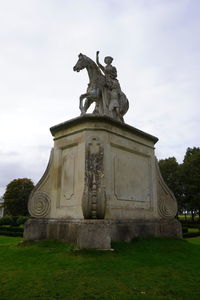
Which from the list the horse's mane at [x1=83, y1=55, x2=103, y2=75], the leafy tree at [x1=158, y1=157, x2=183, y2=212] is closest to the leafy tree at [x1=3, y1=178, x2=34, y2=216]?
the leafy tree at [x1=158, y1=157, x2=183, y2=212]

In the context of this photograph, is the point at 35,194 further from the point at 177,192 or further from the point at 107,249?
the point at 177,192

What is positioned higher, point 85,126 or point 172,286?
point 85,126

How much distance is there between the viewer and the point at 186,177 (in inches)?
1422

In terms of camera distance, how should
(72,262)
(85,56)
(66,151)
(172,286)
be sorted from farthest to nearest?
(85,56) < (66,151) < (72,262) < (172,286)

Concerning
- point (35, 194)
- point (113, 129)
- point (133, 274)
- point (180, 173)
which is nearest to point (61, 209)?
point (35, 194)

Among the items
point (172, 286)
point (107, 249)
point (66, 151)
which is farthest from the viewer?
point (66, 151)

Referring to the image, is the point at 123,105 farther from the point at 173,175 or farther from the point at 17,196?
the point at 17,196

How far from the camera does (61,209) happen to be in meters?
7.51

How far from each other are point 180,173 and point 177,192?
11.8 ft

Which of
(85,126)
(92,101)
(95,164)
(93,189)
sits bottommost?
(93,189)

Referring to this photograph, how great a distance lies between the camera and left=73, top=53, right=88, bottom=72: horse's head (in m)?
8.74

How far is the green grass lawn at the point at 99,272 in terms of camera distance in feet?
12.0

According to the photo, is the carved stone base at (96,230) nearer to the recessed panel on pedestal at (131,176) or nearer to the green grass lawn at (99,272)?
the green grass lawn at (99,272)

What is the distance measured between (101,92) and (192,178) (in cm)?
2966
